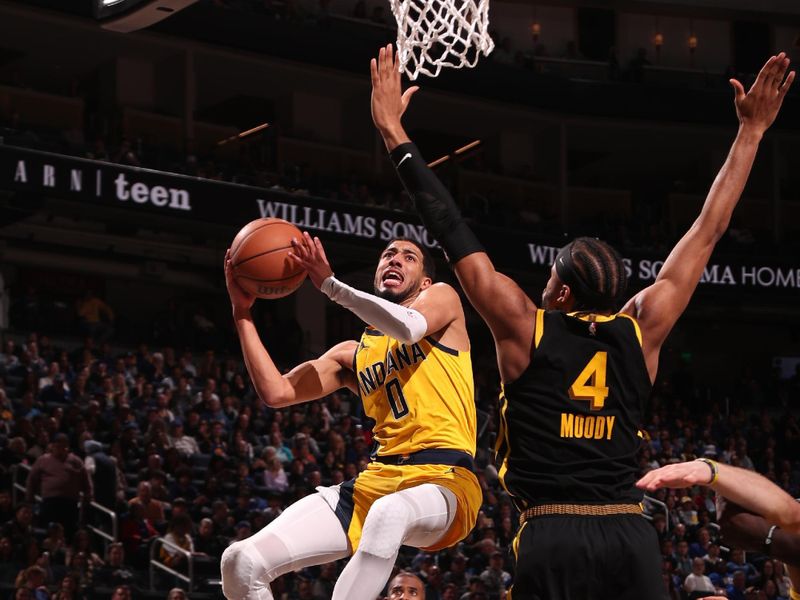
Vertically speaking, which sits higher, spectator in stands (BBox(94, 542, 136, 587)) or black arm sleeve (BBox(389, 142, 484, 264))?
black arm sleeve (BBox(389, 142, 484, 264))

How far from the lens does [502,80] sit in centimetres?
2436

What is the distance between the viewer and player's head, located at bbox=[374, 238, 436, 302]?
553 centimetres

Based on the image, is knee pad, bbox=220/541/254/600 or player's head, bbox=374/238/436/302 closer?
knee pad, bbox=220/541/254/600

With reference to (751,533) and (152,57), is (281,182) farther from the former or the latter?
(751,533)

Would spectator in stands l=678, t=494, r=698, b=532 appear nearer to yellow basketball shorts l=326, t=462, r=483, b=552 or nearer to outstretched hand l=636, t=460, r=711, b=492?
yellow basketball shorts l=326, t=462, r=483, b=552

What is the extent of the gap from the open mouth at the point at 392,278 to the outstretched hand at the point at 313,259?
576 millimetres

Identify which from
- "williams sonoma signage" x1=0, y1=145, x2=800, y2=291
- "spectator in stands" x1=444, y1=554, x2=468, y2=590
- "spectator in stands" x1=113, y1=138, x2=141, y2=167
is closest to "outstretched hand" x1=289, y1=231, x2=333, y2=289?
"spectator in stands" x1=444, y1=554, x2=468, y2=590

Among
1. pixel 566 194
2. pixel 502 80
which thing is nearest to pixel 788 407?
pixel 566 194

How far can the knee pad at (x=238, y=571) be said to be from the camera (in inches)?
195

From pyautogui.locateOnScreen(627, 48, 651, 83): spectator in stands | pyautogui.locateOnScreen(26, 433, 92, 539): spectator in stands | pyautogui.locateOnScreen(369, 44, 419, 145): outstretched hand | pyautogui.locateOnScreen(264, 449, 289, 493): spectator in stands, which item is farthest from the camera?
pyautogui.locateOnScreen(627, 48, 651, 83): spectator in stands

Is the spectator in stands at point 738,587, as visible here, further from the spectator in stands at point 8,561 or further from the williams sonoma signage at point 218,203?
the spectator in stands at point 8,561

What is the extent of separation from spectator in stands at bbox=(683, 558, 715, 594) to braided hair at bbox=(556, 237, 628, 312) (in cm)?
1083

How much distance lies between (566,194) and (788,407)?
19.9 ft

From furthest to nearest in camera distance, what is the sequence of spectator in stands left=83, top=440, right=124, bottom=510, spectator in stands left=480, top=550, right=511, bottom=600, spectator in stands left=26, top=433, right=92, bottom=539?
spectator in stands left=480, top=550, right=511, bottom=600
spectator in stands left=83, top=440, right=124, bottom=510
spectator in stands left=26, top=433, right=92, bottom=539
